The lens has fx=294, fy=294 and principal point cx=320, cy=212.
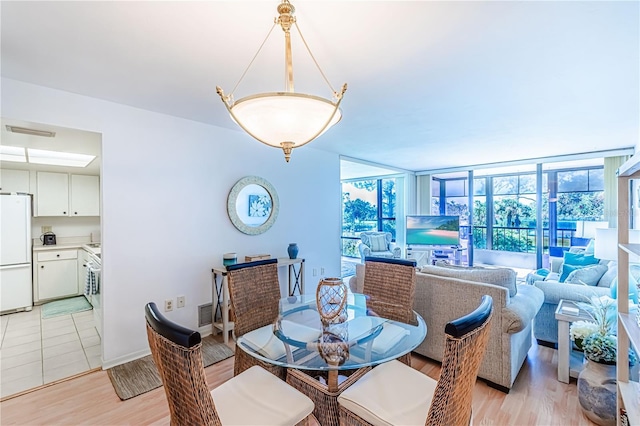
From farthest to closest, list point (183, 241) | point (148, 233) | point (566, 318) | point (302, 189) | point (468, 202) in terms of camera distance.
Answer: point (468, 202)
point (302, 189)
point (183, 241)
point (148, 233)
point (566, 318)

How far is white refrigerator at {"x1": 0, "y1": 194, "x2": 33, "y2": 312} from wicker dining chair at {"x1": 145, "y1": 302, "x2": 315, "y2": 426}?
428 centimetres

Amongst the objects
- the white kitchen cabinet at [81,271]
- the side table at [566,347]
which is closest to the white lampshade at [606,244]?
the side table at [566,347]

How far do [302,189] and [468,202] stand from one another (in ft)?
13.9

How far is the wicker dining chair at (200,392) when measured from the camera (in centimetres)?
97

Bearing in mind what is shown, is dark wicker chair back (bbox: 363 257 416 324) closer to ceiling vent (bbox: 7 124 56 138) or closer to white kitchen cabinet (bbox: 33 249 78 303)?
ceiling vent (bbox: 7 124 56 138)

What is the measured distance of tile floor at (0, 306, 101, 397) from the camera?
7.93ft

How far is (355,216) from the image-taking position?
308 inches

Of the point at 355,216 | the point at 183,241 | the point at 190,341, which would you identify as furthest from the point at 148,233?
the point at 355,216

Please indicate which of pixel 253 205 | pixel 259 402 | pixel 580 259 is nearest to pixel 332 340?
pixel 259 402

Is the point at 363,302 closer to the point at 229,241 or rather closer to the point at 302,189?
the point at 229,241

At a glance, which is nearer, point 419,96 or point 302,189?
point 419,96

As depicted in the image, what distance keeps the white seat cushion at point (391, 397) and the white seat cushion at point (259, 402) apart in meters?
0.23

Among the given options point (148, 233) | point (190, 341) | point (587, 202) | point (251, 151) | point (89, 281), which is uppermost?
point (251, 151)


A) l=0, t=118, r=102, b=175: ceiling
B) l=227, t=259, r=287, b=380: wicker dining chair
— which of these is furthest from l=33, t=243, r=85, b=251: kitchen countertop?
l=227, t=259, r=287, b=380: wicker dining chair
